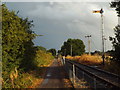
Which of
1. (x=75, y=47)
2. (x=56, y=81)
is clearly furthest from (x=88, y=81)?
(x=75, y=47)

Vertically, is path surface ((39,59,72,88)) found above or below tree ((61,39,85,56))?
below

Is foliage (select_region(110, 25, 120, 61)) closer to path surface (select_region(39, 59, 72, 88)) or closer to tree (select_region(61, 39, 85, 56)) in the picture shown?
path surface (select_region(39, 59, 72, 88))

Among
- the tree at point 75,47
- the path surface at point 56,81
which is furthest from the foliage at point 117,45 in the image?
the tree at point 75,47

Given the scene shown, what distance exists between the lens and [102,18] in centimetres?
3008

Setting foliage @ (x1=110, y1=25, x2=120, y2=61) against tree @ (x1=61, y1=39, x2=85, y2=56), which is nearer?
foliage @ (x1=110, y1=25, x2=120, y2=61)

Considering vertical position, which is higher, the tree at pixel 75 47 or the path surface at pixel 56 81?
the tree at pixel 75 47

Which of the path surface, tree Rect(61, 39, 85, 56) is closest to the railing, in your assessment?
the path surface

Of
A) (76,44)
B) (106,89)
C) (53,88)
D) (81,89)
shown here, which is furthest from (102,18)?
(76,44)

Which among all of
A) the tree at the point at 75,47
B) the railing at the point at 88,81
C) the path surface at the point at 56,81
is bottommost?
the path surface at the point at 56,81

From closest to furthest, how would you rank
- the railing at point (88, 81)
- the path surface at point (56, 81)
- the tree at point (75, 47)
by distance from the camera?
the railing at point (88, 81) → the path surface at point (56, 81) → the tree at point (75, 47)

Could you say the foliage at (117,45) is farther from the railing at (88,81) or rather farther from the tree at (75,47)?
the tree at (75,47)

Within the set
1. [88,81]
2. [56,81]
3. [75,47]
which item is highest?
[75,47]

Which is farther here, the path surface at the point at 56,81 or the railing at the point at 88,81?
the path surface at the point at 56,81

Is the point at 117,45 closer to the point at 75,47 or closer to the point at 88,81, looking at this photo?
the point at 88,81
